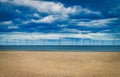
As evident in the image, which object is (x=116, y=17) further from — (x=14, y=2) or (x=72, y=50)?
(x=14, y=2)

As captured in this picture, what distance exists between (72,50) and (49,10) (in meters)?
0.71

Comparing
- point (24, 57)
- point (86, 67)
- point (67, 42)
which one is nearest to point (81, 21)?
point (67, 42)

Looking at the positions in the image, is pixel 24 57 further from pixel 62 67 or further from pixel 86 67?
pixel 86 67

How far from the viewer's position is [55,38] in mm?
3717

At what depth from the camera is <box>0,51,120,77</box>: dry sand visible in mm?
3566

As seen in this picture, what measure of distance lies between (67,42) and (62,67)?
15.9 inches

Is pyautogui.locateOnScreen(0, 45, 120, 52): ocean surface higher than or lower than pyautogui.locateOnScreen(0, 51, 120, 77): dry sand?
higher

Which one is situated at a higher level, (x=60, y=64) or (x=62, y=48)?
(x=62, y=48)

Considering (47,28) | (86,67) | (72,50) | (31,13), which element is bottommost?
(86,67)

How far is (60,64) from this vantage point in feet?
11.9

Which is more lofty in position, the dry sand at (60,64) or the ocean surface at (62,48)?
the ocean surface at (62,48)

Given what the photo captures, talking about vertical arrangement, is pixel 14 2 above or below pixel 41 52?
above

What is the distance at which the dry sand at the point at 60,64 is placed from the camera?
3566 millimetres

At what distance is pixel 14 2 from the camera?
3.72 m
